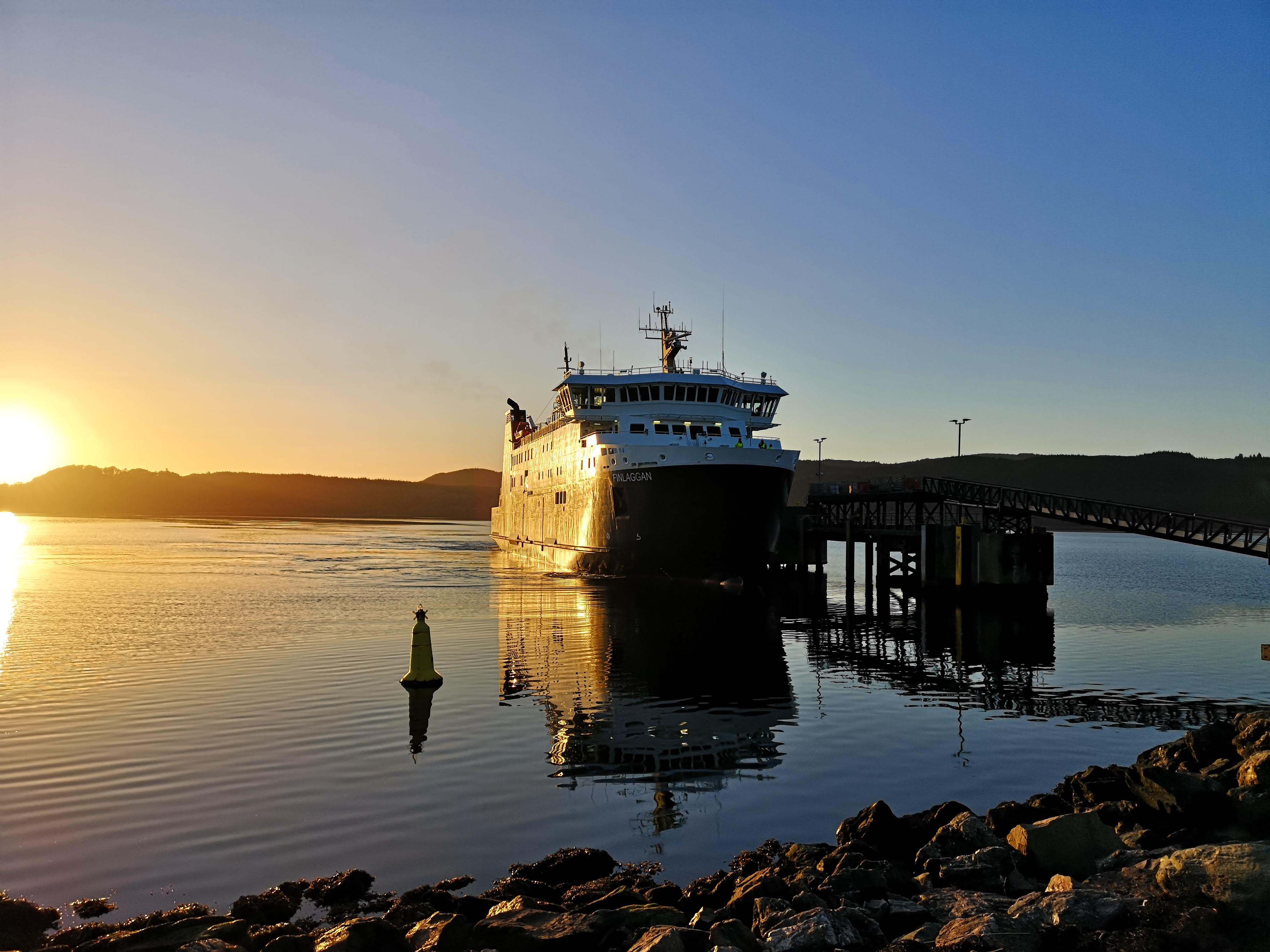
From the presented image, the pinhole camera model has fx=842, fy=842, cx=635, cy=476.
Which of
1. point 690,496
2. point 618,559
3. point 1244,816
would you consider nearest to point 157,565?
point 618,559

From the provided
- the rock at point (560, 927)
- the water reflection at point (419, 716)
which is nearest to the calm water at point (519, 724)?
the water reflection at point (419, 716)

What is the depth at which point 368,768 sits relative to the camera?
524 inches

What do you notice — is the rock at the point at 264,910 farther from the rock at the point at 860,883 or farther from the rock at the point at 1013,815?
the rock at the point at 1013,815

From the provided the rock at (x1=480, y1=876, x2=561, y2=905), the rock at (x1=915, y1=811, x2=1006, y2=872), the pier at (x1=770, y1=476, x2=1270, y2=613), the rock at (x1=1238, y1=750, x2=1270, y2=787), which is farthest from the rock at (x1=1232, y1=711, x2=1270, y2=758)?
the pier at (x1=770, y1=476, x2=1270, y2=613)

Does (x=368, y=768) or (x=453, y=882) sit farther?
(x=368, y=768)

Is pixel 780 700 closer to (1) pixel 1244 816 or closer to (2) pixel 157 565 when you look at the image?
(1) pixel 1244 816

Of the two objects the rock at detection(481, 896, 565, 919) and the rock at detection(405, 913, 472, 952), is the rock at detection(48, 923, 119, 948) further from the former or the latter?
the rock at detection(481, 896, 565, 919)

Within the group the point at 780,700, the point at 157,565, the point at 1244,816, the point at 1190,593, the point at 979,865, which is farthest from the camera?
the point at 157,565

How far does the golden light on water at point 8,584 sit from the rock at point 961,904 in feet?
79.0

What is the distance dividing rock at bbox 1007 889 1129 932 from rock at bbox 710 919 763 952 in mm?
2410

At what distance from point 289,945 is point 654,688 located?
1404 cm

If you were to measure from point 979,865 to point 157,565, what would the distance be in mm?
68635

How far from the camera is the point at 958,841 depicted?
31.9 feet

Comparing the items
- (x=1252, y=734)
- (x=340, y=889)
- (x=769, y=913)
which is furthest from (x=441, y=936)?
(x=1252, y=734)
